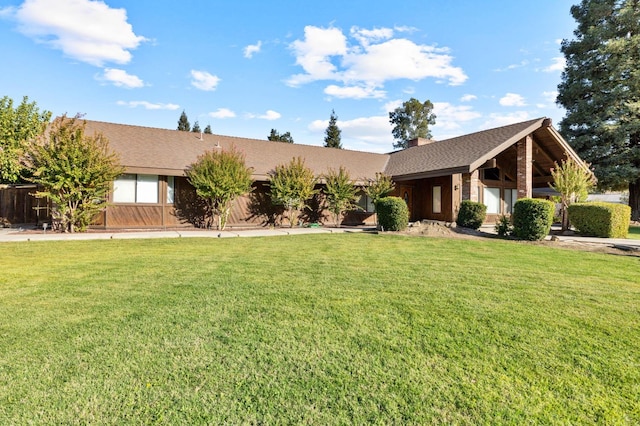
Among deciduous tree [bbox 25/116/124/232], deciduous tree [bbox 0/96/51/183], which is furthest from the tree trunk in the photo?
deciduous tree [bbox 0/96/51/183]

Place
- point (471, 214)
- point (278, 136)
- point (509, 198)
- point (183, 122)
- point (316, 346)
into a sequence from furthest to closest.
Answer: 1. point (183, 122)
2. point (278, 136)
3. point (509, 198)
4. point (471, 214)
5. point (316, 346)

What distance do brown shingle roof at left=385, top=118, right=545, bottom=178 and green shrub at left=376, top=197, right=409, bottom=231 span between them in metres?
3.15

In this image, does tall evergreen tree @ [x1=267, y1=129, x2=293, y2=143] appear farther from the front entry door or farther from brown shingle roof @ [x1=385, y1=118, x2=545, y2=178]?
the front entry door

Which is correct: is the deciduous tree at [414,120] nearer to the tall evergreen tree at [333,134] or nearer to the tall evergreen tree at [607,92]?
the tall evergreen tree at [333,134]

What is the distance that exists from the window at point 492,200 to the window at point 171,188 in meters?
15.3

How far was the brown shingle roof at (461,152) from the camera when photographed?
13953mm

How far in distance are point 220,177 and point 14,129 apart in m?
10.2

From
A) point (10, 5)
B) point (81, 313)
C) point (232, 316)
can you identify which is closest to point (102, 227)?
point (10, 5)

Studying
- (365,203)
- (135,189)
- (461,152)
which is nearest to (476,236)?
(461,152)

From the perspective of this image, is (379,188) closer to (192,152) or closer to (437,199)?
(437,199)

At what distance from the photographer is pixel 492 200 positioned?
1777 centimetres

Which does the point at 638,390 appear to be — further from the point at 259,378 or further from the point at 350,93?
the point at 350,93

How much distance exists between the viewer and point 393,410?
6.77 feet

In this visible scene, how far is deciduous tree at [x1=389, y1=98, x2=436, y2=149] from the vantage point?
4625 cm
